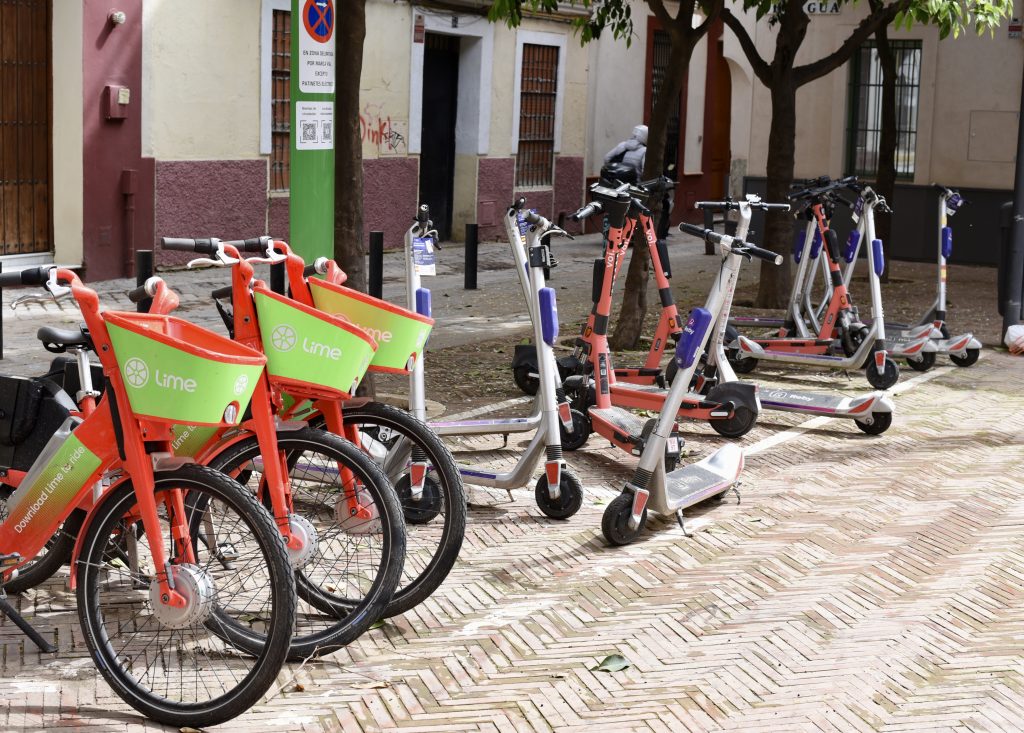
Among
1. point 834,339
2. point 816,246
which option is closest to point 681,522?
point 834,339

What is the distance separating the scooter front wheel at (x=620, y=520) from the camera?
19.4ft

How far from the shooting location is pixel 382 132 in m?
17.3

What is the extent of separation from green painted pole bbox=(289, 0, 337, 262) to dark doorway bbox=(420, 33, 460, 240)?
455 inches

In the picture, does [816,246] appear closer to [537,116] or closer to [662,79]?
[537,116]

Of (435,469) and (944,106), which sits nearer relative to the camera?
(435,469)

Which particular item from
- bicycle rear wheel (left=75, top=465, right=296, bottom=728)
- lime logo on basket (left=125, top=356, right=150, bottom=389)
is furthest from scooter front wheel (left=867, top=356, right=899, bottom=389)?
lime logo on basket (left=125, top=356, right=150, bottom=389)

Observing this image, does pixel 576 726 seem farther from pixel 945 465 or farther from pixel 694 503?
pixel 945 465

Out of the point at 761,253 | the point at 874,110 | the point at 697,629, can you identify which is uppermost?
the point at 874,110

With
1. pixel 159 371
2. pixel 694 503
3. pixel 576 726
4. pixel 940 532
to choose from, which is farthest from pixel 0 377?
pixel 940 532

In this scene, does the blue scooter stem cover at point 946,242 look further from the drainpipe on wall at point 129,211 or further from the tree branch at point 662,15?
the drainpipe on wall at point 129,211

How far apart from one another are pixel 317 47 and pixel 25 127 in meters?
7.13

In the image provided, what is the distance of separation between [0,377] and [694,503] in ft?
9.78

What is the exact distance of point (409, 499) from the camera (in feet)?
18.8

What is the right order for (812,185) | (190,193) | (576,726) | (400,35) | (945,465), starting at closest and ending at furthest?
(576,726)
(945,465)
(812,185)
(190,193)
(400,35)
